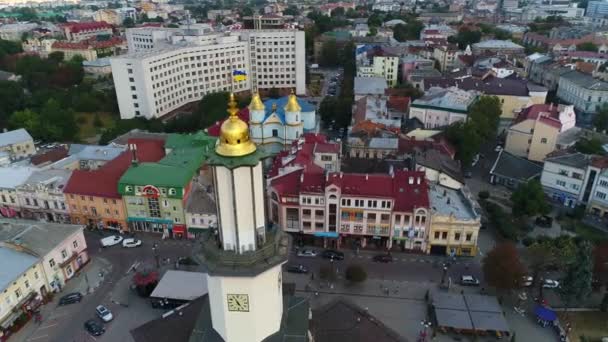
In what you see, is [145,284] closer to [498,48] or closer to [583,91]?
[583,91]

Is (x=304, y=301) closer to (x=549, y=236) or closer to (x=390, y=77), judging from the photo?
(x=549, y=236)

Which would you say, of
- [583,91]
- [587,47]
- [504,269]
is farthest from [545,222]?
[587,47]

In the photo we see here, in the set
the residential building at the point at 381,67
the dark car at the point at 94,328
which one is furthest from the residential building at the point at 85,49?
the dark car at the point at 94,328

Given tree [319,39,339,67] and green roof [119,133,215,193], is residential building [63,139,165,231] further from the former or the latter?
tree [319,39,339,67]

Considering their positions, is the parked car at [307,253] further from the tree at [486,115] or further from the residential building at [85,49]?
the residential building at [85,49]

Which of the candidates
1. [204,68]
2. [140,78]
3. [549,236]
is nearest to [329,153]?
[549,236]

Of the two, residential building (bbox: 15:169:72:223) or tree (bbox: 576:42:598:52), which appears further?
tree (bbox: 576:42:598:52)

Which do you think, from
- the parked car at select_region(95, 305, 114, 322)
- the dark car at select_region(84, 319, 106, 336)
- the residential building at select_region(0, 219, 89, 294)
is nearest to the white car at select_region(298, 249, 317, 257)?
the parked car at select_region(95, 305, 114, 322)
